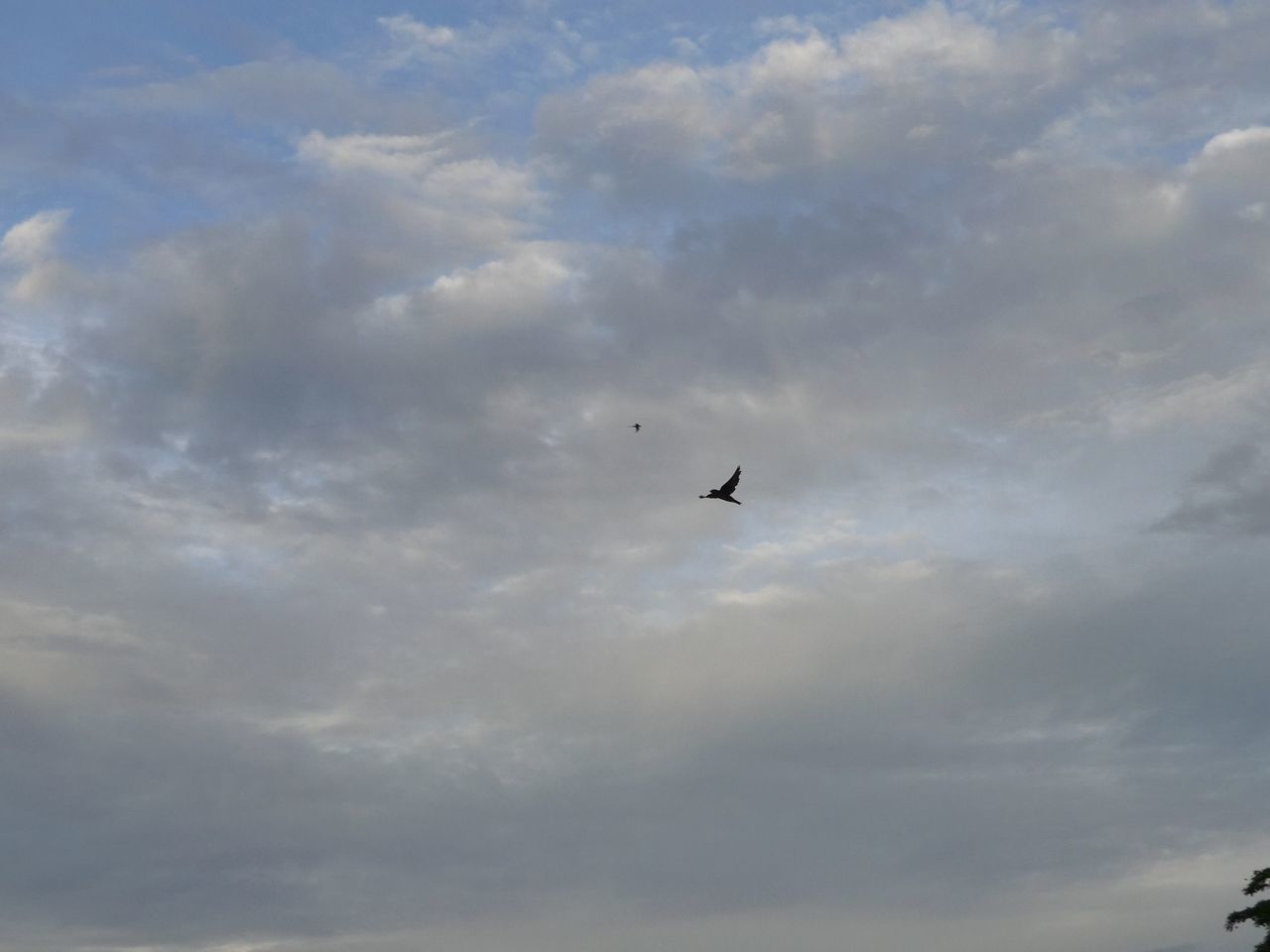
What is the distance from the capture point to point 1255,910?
285 feet

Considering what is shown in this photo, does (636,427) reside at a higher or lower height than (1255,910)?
higher

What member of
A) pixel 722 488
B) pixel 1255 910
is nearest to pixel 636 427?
pixel 722 488

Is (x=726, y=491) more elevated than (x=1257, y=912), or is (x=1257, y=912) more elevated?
(x=726, y=491)

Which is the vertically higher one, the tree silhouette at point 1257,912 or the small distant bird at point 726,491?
the small distant bird at point 726,491

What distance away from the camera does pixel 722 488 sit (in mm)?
106688

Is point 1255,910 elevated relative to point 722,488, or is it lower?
lower

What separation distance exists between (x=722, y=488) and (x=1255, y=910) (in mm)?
49318

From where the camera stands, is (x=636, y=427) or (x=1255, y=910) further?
(x=636, y=427)

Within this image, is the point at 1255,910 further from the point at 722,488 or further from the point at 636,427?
the point at 636,427

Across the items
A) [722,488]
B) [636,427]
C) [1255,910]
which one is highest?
[636,427]

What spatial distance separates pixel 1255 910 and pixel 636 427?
198 ft

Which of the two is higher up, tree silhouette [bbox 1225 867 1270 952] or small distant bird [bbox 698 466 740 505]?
small distant bird [bbox 698 466 740 505]

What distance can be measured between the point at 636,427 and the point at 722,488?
11.1 m

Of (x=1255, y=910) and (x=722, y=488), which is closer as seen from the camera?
(x=1255, y=910)
